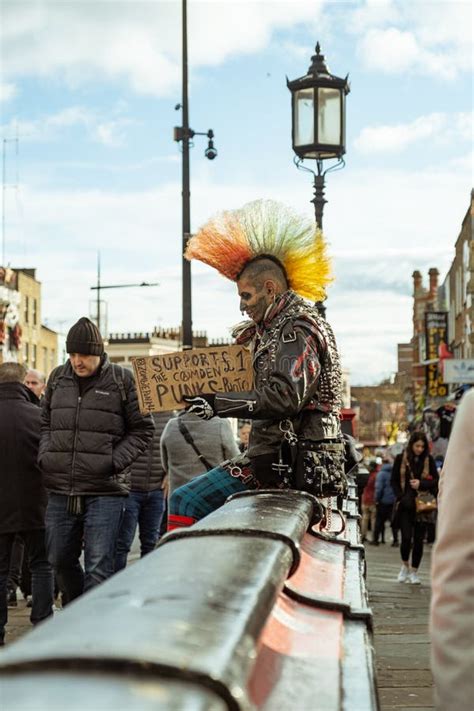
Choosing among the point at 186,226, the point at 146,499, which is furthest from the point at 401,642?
the point at 186,226

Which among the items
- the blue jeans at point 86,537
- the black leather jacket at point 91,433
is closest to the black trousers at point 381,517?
the black leather jacket at point 91,433

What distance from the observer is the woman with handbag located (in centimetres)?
1466

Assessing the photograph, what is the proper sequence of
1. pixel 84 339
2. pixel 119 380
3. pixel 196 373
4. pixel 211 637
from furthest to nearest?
pixel 119 380
pixel 84 339
pixel 196 373
pixel 211 637

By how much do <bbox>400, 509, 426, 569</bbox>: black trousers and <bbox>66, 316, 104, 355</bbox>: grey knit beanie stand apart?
23.5 feet

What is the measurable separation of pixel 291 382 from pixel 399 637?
4.58 m

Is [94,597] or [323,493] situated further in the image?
[323,493]

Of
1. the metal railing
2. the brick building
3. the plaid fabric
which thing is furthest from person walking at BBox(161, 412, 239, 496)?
the brick building

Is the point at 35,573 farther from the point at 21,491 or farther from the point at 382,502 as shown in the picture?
the point at 382,502

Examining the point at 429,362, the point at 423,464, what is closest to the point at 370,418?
Result: the point at 429,362

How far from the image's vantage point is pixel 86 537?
24.7 feet

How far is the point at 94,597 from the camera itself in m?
1.88

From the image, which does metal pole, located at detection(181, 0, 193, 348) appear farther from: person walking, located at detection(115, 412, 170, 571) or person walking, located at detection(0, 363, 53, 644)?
person walking, located at detection(0, 363, 53, 644)

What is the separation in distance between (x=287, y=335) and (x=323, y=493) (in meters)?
0.66

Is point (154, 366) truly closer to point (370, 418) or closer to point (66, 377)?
point (66, 377)
